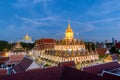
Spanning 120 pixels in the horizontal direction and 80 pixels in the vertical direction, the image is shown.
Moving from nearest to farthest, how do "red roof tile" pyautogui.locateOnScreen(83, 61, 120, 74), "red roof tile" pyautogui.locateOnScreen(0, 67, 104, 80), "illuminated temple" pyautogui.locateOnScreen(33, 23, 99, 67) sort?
"red roof tile" pyautogui.locateOnScreen(0, 67, 104, 80) < "red roof tile" pyautogui.locateOnScreen(83, 61, 120, 74) < "illuminated temple" pyautogui.locateOnScreen(33, 23, 99, 67)

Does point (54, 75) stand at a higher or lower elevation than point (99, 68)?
higher

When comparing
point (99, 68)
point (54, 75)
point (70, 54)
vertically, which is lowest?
point (99, 68)

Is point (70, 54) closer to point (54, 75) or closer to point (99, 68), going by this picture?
point (99, 68)

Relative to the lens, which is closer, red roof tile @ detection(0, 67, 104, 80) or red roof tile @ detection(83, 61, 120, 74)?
red roof tile @ detection(0, 67, 104, 80)

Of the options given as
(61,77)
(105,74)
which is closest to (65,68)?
(61,77)

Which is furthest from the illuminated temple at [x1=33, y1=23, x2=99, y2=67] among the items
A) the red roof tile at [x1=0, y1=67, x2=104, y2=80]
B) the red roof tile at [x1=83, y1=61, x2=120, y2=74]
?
the red roof tile at [x1=0, y1=67, x2=104, y2=80]

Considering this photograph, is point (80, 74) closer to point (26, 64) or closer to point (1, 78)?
point (1, 78)

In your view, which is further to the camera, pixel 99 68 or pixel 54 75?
pixel 99 68

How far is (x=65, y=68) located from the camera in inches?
371

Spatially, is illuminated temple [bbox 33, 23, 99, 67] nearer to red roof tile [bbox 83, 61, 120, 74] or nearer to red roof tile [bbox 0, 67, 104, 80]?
red roof tile [bbox 83, 61, 120, 74]

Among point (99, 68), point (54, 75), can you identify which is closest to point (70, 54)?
point (99, 68)

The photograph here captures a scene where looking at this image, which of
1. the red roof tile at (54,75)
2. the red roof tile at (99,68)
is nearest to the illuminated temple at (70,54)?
the red roof tile at (99,68)

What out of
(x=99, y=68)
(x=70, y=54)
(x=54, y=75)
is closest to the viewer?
(x=54, y=75)

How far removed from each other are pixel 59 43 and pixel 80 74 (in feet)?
54.1
